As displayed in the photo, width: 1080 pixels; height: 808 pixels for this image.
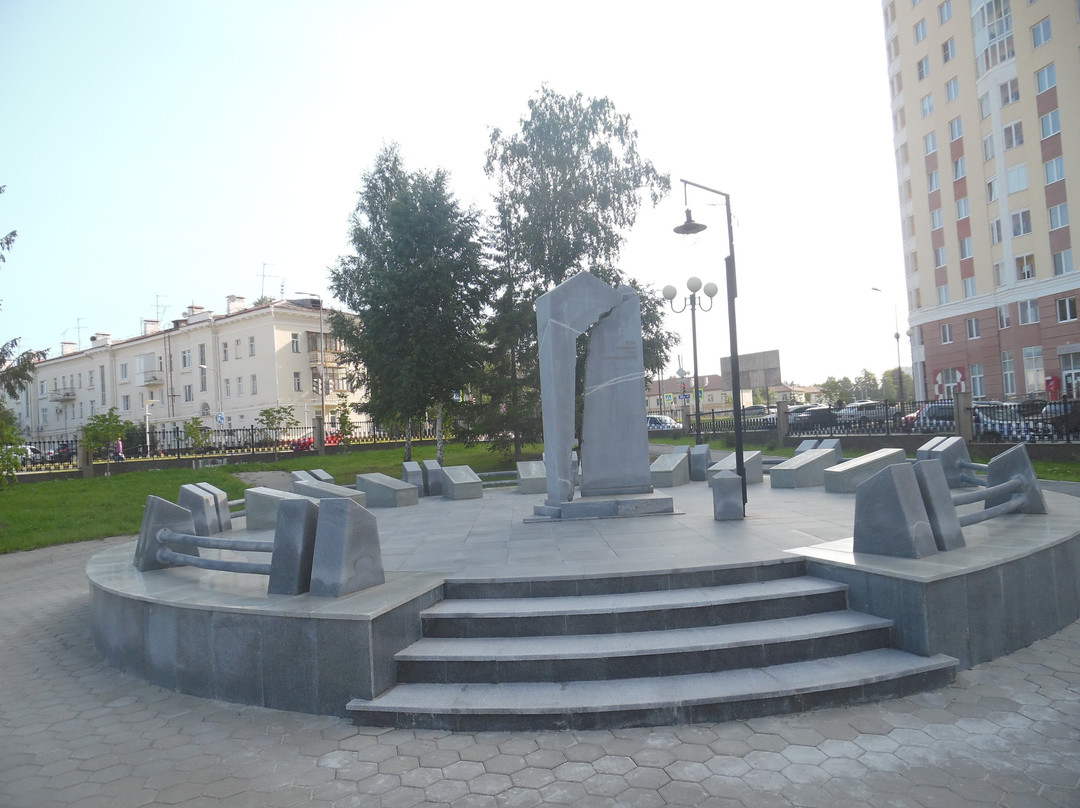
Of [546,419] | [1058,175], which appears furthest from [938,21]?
[546,419]

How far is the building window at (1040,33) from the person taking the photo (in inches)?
1314

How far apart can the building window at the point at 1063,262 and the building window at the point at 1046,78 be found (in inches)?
333

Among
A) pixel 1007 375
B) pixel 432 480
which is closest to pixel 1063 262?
pixel 1007 375

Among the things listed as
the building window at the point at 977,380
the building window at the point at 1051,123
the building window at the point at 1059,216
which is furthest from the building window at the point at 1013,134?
the building window at the point at 977,380

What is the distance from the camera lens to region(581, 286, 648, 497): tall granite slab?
376 inches

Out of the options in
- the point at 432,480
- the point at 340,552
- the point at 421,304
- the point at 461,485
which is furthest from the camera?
the point at 421,304

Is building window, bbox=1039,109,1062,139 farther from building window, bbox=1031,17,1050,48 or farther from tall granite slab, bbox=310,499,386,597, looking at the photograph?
tall granite slab, bbox=310,499,386,597

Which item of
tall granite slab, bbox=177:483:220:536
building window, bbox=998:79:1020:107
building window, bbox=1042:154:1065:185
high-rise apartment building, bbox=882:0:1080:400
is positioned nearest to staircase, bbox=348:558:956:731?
tall granite slab, bbox=177:483:220:536

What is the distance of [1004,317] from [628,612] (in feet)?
136

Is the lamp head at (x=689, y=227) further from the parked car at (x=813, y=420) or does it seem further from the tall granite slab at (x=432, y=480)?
the parked car at (x=813, y=420)

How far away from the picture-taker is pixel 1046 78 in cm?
3359

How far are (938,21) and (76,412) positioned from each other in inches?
3057

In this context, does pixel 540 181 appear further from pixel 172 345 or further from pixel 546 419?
pixel 172 345

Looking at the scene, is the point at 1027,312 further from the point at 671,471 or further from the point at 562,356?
the point at 562,356
